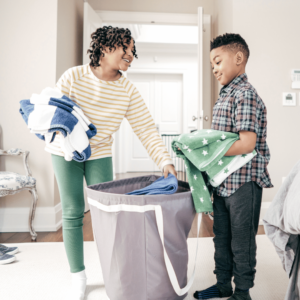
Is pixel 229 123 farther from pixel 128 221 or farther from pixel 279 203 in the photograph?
pixel 128 221

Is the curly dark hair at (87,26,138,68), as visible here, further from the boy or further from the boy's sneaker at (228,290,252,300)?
the boy's sneaker at (228,290,252,300)

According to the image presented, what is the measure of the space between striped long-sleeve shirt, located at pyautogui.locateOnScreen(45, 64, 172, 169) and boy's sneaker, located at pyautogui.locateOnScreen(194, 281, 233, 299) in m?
0.57

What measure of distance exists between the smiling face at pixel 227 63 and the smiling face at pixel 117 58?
35 cm

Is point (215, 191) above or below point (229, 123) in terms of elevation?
below

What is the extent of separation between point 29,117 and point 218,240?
90 centimetres

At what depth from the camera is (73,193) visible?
3.92 ft

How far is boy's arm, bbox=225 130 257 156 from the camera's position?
0.99 meters

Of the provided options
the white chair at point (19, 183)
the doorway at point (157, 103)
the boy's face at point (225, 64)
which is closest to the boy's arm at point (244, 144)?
the boy's face at point (225, 64)

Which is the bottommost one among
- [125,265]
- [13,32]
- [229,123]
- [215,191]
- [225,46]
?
[125,265]

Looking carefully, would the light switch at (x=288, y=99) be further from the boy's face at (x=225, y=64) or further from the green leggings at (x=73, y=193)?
the green leggings at (x=73, y=193)

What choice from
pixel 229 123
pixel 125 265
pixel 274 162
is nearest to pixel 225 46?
pixel 229 123

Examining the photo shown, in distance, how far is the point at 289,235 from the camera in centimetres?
88

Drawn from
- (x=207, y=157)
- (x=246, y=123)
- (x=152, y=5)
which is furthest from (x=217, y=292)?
(x=152, y=5)

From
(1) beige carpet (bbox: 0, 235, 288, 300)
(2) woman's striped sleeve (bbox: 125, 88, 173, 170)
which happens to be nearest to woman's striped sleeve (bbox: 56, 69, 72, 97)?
(2) woman's striped sleeve (bbox: 125, 88, 173, 170)
